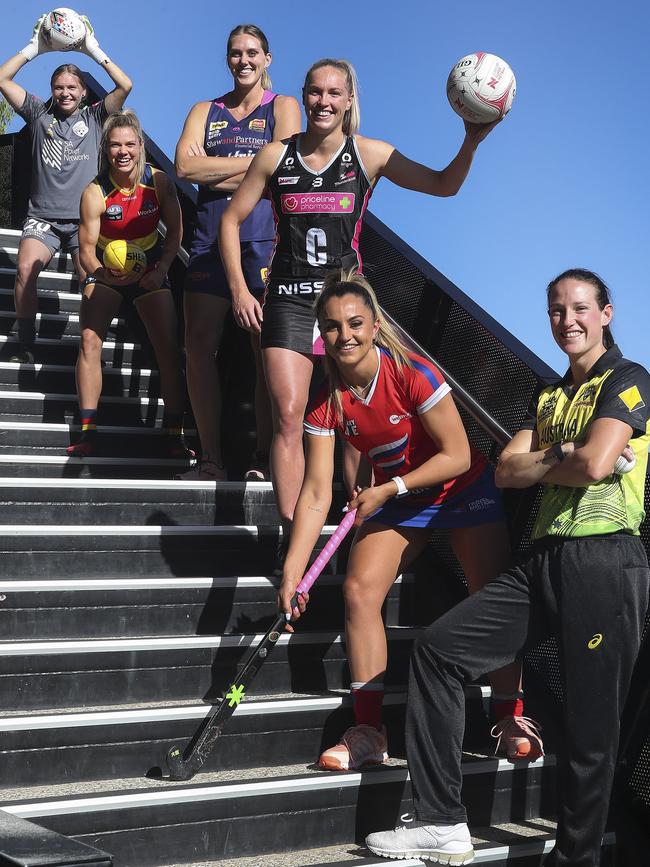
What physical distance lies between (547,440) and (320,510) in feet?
2.40

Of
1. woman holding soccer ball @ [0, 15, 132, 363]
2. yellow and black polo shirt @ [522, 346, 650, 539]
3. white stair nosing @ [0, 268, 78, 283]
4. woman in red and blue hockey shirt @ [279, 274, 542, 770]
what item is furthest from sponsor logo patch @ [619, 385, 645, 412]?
white stair nosing @ [0, 268, 78, 283]

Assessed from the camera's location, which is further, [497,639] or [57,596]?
[57,596]

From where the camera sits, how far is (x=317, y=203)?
12.6ft

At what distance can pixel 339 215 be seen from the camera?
3.86 m

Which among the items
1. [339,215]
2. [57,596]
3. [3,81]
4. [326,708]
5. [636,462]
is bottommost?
[326,708]

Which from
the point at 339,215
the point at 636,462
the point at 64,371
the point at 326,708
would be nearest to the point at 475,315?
the point at 339,215

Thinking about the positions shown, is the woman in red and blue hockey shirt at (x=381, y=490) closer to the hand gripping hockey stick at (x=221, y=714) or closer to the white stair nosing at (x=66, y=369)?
the hand gripping hockey stick at (x=221, y=714)

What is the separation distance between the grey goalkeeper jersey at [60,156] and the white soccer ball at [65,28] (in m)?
0.58

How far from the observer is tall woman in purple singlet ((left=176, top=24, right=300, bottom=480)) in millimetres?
4547

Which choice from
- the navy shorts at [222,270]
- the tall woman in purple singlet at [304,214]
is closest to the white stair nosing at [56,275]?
the navy shorts at [222,270]

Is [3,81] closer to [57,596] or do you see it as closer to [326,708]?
[57,596]

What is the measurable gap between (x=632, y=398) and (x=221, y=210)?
2407 millimetres

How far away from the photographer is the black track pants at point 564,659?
280cm

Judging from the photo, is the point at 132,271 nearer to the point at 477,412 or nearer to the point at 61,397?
the point at 61,397
